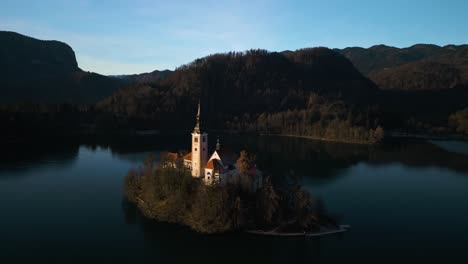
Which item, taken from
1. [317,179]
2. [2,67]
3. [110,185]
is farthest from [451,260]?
[2,67]

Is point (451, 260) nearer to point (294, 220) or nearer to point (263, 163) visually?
point (294, 220)

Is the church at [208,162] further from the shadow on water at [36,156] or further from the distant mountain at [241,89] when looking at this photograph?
the distant mountain at [241,89]

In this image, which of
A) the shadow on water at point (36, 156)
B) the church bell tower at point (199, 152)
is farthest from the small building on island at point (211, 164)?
the shadow on water at point (36, 156)

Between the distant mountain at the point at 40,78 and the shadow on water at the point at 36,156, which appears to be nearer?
the shadow on water at the point at 36,156

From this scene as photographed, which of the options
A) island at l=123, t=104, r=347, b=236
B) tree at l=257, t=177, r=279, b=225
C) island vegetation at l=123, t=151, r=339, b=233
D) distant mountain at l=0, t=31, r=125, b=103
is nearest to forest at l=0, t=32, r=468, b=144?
distant mountain at l=0, t=31, r=125, b=103

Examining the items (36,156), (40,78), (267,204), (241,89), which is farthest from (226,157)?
(40,78)
